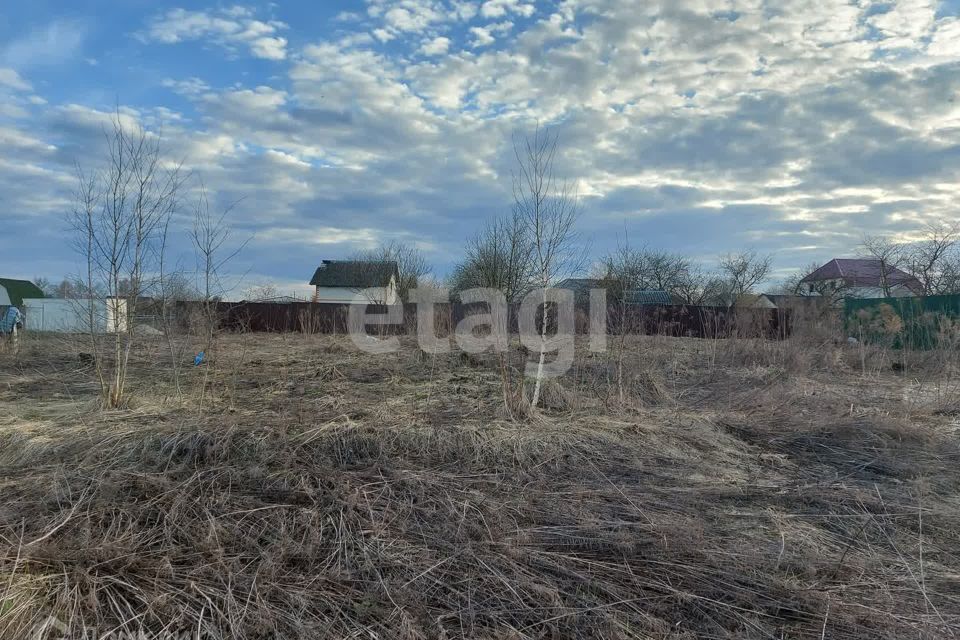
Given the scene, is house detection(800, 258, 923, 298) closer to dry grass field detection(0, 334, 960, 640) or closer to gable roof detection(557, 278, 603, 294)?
gable roof detection(557, 278, 603, 294)

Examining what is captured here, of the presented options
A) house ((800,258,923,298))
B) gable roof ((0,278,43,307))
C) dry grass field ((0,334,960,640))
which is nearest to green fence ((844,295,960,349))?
house ((800,258,923,298))

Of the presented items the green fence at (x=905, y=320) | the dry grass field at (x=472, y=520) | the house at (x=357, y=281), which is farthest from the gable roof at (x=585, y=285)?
the house at (x=357, y=281)

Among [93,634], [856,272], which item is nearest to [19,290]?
[93,634]

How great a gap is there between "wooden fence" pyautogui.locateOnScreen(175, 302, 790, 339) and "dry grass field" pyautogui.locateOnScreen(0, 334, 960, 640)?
17.9ft

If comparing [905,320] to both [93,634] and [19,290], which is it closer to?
[93,634]

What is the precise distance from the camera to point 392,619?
232 cm

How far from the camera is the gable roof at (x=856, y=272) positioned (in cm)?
2647

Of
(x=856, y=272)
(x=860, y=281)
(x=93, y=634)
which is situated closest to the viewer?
(x=93, y=634)

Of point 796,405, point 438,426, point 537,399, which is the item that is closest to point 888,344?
point 796,405

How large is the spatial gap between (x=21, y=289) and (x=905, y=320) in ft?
167

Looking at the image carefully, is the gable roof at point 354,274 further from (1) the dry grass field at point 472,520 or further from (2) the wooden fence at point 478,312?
(1) the dry grass field at point 472,520

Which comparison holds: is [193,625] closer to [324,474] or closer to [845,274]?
[324,474]

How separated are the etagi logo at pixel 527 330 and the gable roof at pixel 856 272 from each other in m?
21.6

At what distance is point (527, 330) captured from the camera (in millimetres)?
10078
